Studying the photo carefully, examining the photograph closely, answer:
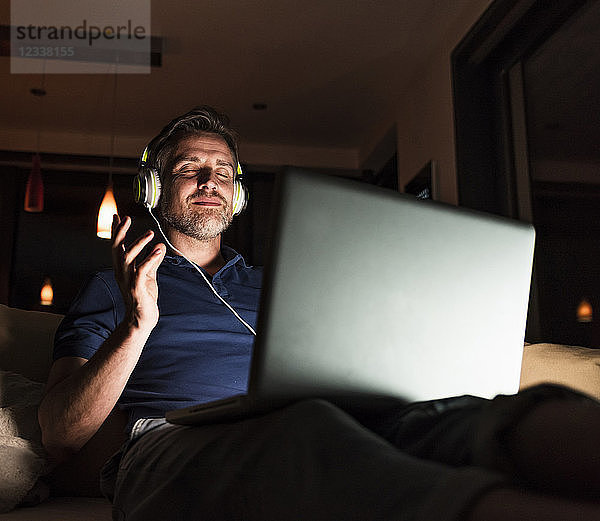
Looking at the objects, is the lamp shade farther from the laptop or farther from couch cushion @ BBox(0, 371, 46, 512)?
the laptop

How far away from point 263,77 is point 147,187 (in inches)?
95.1

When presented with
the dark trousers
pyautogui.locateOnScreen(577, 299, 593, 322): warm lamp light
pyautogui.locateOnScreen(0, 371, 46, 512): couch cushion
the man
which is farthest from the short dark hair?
pyautogui.locateOnScreen(577, 299, 593, 322): warm lamp light

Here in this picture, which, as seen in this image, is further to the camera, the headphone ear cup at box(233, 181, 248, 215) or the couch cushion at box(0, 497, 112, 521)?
the headphone ear cup at box(233, 181, 248, 215)

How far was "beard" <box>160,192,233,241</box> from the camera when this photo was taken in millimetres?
1712

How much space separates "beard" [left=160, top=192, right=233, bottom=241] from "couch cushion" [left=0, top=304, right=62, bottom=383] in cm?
40

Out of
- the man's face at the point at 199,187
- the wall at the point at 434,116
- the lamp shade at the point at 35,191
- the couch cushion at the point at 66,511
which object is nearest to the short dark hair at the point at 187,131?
the man's face at the point at 199,187

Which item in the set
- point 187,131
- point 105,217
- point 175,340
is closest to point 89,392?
point 175,340

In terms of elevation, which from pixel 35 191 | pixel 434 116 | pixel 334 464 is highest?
pixel 434 116

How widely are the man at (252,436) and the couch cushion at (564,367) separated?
0.67 m

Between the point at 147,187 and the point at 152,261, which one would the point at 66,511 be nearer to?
the point at 152,261

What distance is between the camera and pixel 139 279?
110cm

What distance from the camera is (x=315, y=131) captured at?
4.81 metres

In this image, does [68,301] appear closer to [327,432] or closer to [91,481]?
[91,481]

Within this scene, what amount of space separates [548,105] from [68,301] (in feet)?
11.4
